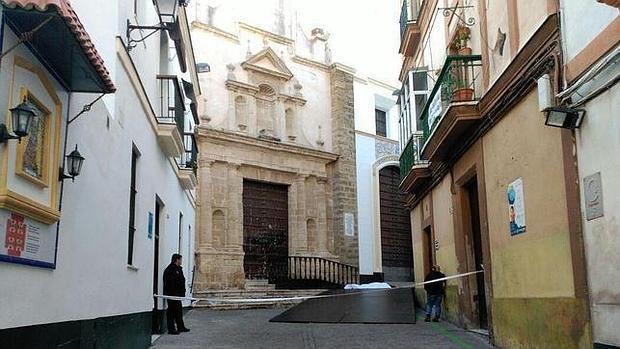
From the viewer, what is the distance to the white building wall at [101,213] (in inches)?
172

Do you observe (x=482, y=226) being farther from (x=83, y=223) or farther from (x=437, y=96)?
(x=83, y=223)

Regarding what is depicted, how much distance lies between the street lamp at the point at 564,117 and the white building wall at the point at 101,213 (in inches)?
165

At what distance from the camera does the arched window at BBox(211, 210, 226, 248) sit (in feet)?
65.1

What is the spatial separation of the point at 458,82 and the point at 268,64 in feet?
44.1

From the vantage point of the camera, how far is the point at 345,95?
24.2 meters

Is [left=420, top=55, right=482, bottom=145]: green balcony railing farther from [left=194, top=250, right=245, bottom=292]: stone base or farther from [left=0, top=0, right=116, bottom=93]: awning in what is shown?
[left=194, top=250, right=245, bottom=292]: stone base

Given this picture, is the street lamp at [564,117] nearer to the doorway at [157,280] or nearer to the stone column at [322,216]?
the doorway at [157,280]

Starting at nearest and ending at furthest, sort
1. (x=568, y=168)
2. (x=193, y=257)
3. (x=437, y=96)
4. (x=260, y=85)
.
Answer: (x=568, y=168) → (x=437, y=96) → (x=193, y=257) → (x=260, y=85)

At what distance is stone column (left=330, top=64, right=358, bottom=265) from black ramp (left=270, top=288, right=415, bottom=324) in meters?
7.17

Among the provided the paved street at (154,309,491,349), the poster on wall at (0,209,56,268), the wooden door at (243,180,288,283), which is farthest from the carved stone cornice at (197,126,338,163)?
the poster on wall at (0,209,56,268)

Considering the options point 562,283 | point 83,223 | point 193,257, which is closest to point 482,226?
A: point 562,283

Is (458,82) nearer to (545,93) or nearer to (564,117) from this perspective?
(545,93)

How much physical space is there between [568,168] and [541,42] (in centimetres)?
151

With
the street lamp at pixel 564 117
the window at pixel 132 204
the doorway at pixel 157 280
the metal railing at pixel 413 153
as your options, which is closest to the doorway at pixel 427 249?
the metal railing at pixel 413 153
